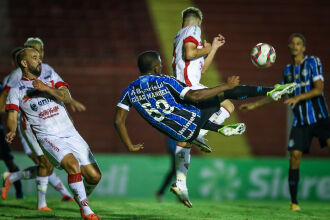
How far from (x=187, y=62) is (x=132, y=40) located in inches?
306

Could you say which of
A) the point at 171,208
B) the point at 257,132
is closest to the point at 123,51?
the point at 257,132

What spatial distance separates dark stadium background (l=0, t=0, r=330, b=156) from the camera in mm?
11820

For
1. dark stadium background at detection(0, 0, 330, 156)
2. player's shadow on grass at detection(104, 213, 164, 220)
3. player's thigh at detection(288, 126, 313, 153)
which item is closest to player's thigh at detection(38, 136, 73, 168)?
player's shadow on grass at detection(104, 213, 164, 220)

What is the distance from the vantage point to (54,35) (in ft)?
46.9

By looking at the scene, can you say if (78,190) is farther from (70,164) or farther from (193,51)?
(193,51)

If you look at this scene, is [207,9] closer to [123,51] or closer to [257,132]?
[123,51]

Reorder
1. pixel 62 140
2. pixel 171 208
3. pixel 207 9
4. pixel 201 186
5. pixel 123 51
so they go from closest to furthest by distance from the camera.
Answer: pixel 62 140 < pixel 171 208 < pixel 201 186 < pixel 123 51 < pixel 207 9

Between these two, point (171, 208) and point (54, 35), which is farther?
point (54, 35)

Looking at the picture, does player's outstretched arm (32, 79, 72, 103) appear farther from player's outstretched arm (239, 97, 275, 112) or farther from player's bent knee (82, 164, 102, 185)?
player's outstretched arm (239, 97, 275, 112)

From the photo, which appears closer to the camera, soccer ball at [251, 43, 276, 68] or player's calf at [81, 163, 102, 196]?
player's calf at [81, 163, 102, 196]

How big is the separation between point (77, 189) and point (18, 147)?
5296 millimetres

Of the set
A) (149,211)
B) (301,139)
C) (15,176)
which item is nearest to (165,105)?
(149,211)

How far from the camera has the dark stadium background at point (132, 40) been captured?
11820 mm

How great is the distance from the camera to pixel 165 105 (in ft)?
20.7
